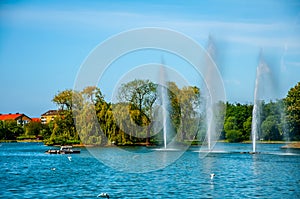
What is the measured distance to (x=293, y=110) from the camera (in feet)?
248

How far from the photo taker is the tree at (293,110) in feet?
247

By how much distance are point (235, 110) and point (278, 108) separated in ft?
83.7

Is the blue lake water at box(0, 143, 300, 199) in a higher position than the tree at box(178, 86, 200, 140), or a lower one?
lower

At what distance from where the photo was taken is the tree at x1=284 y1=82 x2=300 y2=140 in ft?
247

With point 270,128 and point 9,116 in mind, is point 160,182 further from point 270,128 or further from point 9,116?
point 9,116

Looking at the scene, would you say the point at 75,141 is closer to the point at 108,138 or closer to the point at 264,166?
the point at 108,138

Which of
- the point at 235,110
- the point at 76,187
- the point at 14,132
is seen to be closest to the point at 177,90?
the point at 235,110

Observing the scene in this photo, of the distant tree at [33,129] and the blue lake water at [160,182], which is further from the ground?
the distant tree at [33,129]

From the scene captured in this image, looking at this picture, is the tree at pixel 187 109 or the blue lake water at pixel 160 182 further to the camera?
the tree at pixel 187 109

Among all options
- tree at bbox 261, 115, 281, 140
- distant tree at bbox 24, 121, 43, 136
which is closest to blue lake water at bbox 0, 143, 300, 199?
tree at bbox 261, 115, 281, 140

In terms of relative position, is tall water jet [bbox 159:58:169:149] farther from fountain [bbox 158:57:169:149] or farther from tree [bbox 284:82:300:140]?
tree [bbox 284:82:300:140]

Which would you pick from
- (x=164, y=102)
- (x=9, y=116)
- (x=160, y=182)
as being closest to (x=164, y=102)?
(x=164, y=102)

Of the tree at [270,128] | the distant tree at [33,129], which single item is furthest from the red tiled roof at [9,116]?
the tree at [270,128]

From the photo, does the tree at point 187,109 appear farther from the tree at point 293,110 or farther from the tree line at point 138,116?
the tree at point 293,110
